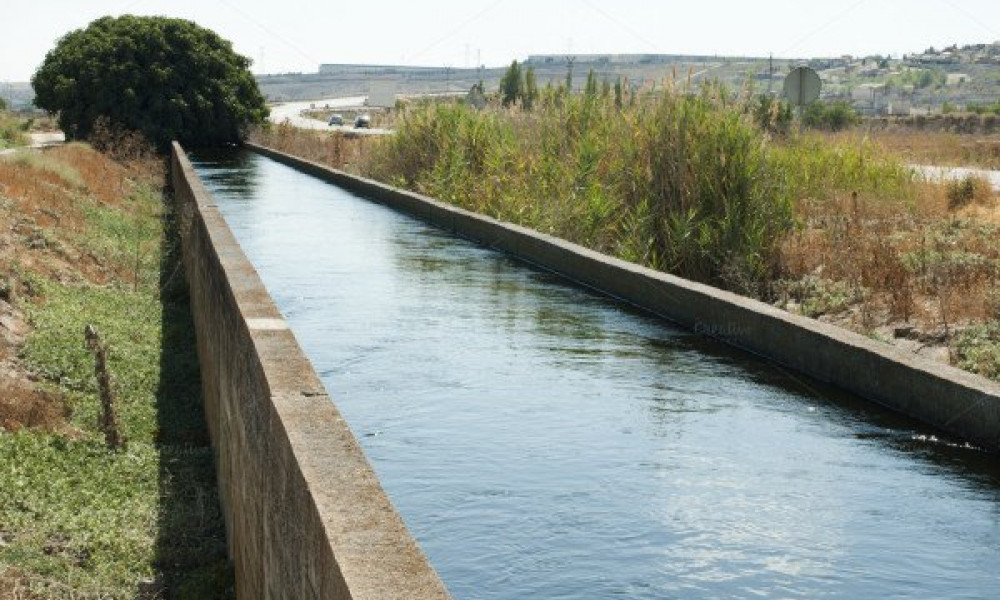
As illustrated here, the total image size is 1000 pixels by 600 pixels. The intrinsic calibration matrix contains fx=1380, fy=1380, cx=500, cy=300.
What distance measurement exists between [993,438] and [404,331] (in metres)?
4.98

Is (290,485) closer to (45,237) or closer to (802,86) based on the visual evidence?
(45,237)

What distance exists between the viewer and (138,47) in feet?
148

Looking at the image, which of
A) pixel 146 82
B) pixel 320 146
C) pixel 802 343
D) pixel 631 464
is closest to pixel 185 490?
pixel 631 464

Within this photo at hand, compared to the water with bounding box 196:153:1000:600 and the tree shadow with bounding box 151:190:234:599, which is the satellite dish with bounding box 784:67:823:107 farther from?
the tree shadow with bounding box 151:190:234:599

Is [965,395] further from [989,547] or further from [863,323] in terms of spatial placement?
[863,323]

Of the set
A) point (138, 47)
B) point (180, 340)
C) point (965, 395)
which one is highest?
point (138, 47)

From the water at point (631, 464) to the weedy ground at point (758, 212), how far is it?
171 centimetres

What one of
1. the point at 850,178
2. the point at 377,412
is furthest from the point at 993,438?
the point at 850,178

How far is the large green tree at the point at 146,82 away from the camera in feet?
144

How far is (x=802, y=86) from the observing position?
2336 centimetres

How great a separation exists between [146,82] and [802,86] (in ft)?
90.0

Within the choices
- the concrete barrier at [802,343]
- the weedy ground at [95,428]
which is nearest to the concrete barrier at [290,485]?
the weedy ground at [95,428]

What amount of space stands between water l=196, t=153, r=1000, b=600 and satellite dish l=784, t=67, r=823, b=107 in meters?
12.5

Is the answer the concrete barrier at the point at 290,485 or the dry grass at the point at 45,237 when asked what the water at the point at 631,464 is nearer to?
the concrete barrier at the point at 290,485
